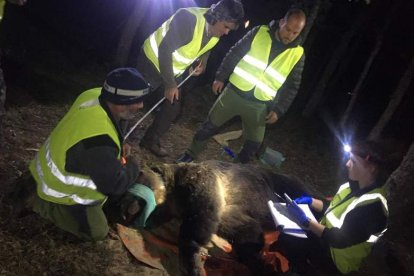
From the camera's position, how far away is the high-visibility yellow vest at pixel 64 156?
105 inches

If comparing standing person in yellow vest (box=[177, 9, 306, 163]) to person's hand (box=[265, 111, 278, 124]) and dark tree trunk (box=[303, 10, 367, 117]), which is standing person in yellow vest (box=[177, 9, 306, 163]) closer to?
person's hand (box=[265, 111, 278, 124])

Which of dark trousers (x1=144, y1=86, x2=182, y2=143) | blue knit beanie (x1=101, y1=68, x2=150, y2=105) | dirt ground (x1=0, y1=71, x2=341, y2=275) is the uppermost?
blue knit beanie (x1=101, y1=68, x2=150, y2=105)

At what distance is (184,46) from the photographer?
4.50m

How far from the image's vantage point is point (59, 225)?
3.17 metres

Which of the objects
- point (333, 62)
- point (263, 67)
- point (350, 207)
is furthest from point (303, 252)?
point (333, 62)

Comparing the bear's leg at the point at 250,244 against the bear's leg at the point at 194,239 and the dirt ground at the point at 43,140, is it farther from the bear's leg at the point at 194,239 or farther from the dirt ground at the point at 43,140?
the dirt ground at the point at 43,140

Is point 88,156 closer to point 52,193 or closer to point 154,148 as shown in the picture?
point 52,193

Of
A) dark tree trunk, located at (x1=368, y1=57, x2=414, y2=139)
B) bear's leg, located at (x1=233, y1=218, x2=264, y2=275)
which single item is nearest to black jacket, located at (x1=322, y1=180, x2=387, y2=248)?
bear's leg, located at (x1=233, y1=218, x2=264, y2=275)

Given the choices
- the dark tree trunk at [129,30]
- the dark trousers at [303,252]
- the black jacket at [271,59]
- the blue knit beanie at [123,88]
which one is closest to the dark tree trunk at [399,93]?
the black jacket at [271,59]

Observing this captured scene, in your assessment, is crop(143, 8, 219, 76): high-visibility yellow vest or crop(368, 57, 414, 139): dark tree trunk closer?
crop(143, 8, 219, 76): high-visibility yellow vest

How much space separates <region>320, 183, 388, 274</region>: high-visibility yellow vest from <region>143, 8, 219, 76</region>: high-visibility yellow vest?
2516 mm

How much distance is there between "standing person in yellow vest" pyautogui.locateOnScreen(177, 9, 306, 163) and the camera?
4586 mm

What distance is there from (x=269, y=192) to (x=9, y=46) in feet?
19.1

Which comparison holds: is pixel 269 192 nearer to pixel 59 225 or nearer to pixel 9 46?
pixel 59 225
